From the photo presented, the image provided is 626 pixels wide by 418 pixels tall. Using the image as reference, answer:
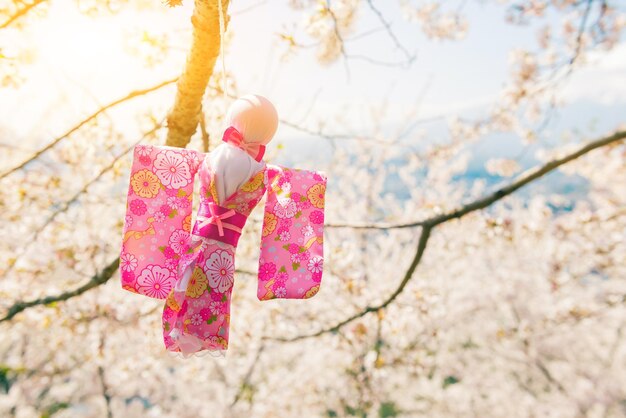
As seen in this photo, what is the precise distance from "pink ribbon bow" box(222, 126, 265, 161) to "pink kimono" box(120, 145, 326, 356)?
104 mm

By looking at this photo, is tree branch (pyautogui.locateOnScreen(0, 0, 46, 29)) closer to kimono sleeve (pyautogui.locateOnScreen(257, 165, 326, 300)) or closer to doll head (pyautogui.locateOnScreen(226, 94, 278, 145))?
doll head (pyautogui.locateOnScreen(226, 94, 278, 145))

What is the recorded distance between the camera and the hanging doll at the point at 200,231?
1.86 meters

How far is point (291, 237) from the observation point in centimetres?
211

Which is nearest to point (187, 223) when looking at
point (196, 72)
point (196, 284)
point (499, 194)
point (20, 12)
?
point (196, 284)

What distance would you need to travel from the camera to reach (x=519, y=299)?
17641 mm

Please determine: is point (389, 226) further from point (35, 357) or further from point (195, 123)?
point (35, 357)

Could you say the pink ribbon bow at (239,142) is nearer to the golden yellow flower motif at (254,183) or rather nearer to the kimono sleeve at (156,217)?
the golden yellow flower motif at (254,183)

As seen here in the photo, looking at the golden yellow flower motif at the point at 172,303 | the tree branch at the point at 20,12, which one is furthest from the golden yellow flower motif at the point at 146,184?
the tree branch at the point at 20,12

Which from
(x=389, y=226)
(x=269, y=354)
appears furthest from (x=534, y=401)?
(x=389, y=226)

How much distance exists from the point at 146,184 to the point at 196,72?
0.76 meters

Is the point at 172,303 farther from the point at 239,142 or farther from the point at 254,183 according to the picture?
the point at 239,142

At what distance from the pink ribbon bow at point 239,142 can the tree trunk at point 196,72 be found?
1.89 feet

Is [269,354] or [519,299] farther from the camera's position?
[519,299]

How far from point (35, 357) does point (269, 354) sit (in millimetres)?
6983
